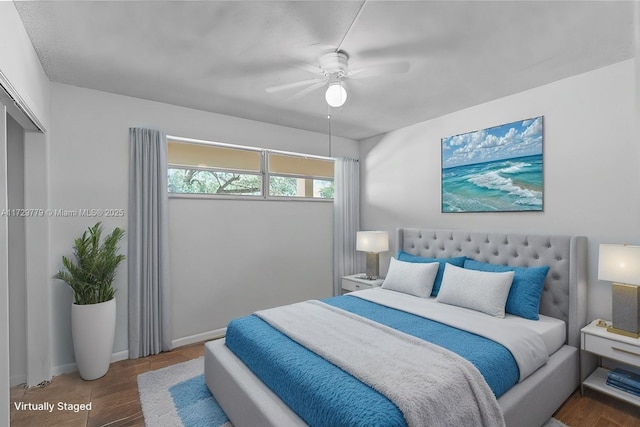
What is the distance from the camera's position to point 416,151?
396cm

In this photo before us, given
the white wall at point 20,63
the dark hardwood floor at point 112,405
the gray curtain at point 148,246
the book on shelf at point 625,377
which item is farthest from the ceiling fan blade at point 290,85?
the book on shelf at point 625,377

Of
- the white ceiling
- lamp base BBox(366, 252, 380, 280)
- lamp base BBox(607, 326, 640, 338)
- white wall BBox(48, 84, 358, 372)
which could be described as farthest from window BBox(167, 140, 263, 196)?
lamp base BBox(607, 326, 640, 338)

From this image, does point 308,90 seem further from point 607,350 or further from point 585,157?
point 607,350

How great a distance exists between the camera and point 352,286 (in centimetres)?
411

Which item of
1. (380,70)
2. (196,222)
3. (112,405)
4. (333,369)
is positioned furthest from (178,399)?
(380,70)

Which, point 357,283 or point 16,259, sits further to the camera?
point 357,283

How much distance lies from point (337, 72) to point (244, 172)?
1.80m

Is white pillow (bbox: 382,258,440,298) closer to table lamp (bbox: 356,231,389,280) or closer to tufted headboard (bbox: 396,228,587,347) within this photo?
tufted headboard (bbox: 396,228,587,347)

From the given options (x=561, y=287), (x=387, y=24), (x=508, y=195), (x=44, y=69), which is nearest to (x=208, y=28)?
(x=387, y=24)

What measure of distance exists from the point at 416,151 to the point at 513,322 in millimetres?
2251

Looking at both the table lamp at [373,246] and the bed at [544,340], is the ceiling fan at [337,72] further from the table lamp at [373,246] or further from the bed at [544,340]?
the table lamp at [373,246]

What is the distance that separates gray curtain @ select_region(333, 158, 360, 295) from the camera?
4.50 m

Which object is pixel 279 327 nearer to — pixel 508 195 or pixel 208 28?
pixel 208 28

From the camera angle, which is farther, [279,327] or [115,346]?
[115,346]
